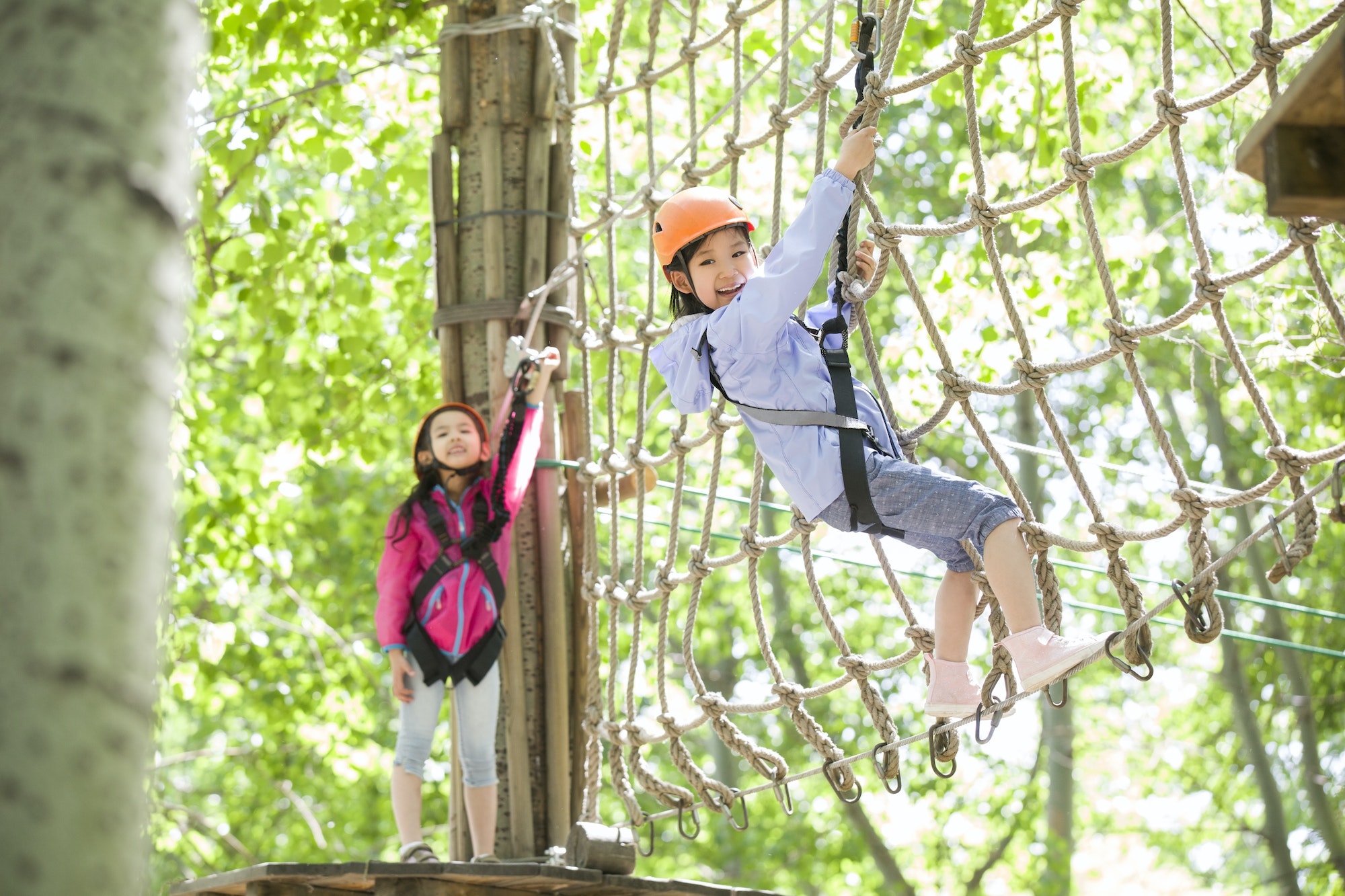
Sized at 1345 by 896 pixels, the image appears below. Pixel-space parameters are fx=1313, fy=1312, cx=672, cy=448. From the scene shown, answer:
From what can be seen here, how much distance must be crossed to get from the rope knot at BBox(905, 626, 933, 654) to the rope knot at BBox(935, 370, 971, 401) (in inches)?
16.8

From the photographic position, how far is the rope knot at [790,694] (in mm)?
2609

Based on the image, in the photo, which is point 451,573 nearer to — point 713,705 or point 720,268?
point 713,705

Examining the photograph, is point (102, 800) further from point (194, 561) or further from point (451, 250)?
point (194, 561)

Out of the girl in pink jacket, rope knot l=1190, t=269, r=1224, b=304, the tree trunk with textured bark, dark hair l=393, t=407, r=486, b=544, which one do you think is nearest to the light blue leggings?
the girl in pink jacket

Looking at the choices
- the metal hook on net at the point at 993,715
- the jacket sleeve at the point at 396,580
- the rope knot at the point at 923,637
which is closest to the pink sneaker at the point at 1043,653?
the metal hook on net at the point at 993,715

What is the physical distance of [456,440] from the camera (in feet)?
10.2

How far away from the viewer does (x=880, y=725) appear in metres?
2.49

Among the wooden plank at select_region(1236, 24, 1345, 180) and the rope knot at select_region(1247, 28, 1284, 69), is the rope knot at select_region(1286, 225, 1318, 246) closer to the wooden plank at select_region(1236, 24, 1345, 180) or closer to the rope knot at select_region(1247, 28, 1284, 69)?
the rope knot at select_region(1247, 28, 1284, 69)

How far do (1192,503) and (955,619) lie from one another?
0.44m

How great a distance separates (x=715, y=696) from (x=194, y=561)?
117 inches

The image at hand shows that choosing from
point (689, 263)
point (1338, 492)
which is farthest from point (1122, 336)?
point (689, 263)

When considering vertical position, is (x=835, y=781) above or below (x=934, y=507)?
below

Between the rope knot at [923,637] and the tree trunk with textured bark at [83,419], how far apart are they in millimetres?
1866

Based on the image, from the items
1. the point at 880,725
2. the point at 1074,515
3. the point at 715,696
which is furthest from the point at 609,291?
the point at 1074,515
